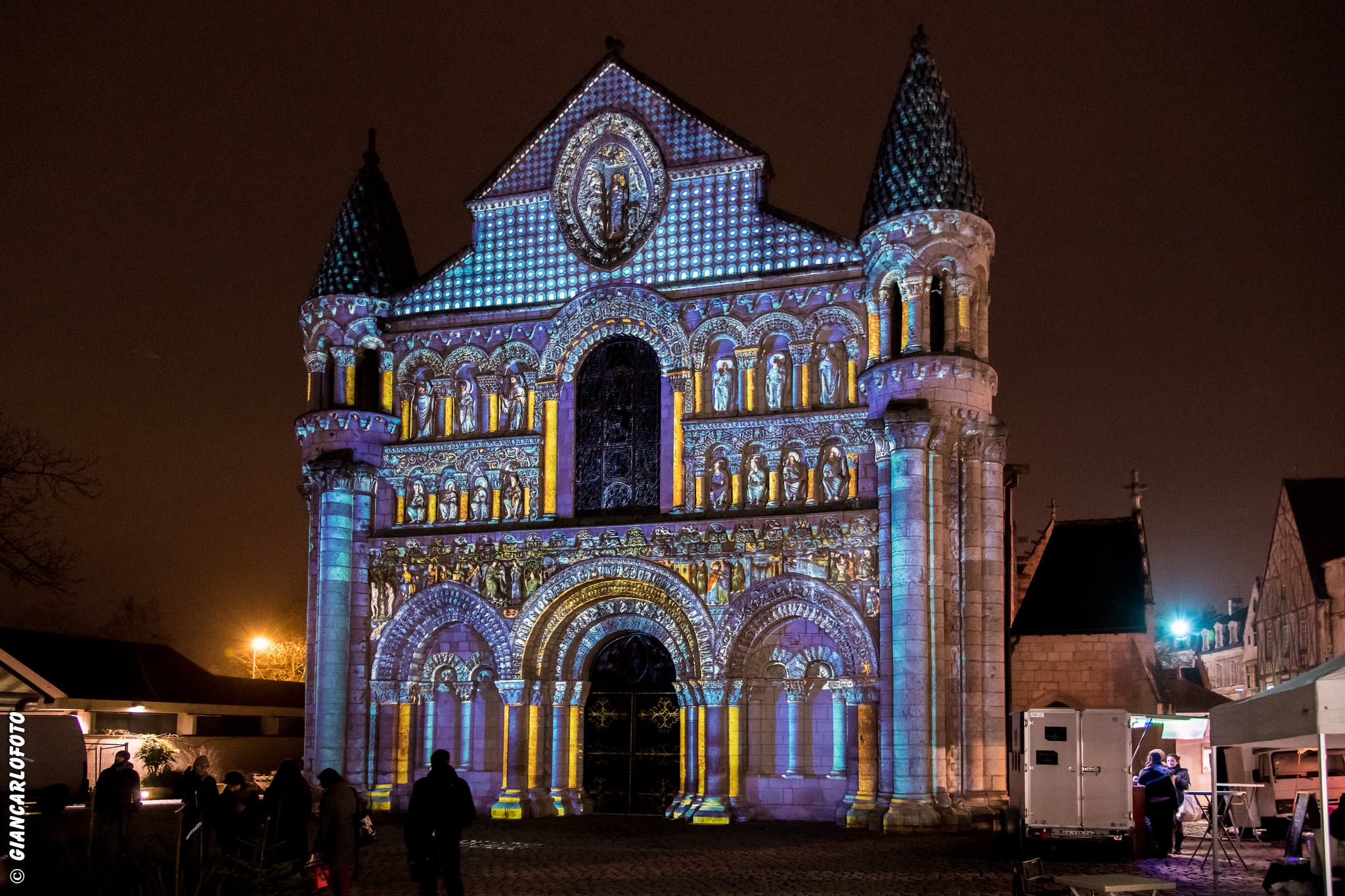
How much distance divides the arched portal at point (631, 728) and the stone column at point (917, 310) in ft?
25.4

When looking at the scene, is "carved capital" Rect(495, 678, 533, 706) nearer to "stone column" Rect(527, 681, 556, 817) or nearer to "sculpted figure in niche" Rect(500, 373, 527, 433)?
"stone column" Rect(527, 681, 556, 817)

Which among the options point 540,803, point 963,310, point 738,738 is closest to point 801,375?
point 963,310

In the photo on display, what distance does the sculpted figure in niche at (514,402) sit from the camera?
32.2 m

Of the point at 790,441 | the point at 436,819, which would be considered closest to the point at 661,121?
the point at 790,441

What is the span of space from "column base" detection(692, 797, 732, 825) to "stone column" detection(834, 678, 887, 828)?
7.35 ft

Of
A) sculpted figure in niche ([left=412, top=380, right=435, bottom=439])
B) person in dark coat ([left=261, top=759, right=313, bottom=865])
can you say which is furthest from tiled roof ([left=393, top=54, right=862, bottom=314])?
person in dark coat ([left=261, top=759, right=313, bottom=865])

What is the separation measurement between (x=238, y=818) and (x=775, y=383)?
50.3 feet

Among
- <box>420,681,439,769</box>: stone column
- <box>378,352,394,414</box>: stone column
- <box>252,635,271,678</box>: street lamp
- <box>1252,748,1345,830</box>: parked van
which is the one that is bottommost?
<box>1252,748,1345,830</box>: parked van

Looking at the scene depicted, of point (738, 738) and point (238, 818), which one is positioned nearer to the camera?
point (238, 818)

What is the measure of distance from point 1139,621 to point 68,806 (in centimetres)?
2476

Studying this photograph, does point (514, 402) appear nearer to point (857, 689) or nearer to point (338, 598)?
point (338, 598)

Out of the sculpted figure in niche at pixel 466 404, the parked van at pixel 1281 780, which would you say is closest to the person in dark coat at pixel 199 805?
the sculpted figure in niche at pixel 466 404

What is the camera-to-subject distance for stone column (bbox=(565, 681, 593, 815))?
30.8m

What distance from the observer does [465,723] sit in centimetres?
3191
